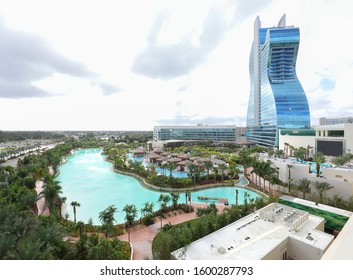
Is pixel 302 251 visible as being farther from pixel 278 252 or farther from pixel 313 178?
pixel 313 178

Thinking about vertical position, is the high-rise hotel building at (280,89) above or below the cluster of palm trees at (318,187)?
above

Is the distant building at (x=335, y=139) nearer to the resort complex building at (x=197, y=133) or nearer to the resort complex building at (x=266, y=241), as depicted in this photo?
the resort complex building at (x=266, y=241)

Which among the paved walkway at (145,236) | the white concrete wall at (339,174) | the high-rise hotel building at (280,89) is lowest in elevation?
the paved walkway at (145,236)

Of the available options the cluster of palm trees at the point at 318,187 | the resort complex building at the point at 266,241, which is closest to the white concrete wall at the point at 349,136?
the cluster of palm trees at the point at 318,187

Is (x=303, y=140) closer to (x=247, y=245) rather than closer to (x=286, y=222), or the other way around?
(x=286, y=222)

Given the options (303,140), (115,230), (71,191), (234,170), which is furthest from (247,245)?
A: (303,140)

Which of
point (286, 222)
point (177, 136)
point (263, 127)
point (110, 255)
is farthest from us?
point (177, 136)

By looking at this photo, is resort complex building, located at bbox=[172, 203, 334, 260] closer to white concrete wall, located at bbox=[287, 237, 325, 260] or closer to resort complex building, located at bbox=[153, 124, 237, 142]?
white concrete wall, located at bbox=[287, 237, 325, 260]
